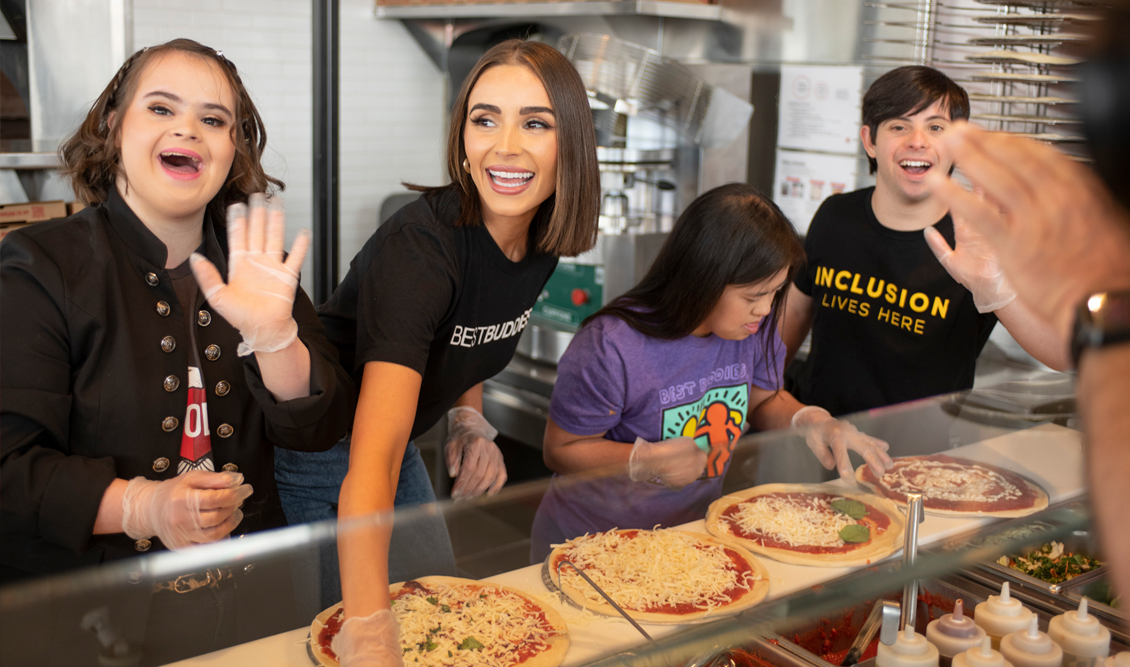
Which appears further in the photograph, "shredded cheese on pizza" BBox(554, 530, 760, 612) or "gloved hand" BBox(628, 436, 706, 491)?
"gloved hand" BBox(628, 436, 706, 491)

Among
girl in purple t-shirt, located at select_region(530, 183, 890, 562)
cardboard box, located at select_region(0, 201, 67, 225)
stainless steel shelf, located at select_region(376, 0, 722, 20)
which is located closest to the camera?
girl in purple t-shirt, located at select_region(530, 183, 890, 562)

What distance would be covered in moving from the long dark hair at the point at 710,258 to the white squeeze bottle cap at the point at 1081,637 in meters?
0.84

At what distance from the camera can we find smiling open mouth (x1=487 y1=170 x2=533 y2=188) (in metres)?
1.61

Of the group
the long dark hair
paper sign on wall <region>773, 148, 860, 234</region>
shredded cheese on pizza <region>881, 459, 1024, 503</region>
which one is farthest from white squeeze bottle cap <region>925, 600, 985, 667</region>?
paper sign on wall <region>773, 148, 860, 234</region>

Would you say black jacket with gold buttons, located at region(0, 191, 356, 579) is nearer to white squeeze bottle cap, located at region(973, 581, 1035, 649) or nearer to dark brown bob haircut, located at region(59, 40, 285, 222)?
dark brown bob haircut, located at region(59, 40, 285, 222)

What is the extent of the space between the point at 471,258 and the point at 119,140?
592 mm

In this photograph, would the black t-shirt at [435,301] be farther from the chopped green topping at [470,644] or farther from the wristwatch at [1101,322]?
the wristwatch at [1101,322]

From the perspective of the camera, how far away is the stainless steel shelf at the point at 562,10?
3357 mm

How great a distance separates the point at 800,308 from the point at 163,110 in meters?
1.74

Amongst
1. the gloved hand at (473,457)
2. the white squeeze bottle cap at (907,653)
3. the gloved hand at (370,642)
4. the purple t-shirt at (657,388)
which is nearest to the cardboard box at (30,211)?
the gloved hand at (473,457)

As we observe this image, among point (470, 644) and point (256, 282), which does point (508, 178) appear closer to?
point (256, 282)

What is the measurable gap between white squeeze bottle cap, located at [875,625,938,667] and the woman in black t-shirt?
63 cm

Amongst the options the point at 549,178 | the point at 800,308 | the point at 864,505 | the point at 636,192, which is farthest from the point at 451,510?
the point at 636,192

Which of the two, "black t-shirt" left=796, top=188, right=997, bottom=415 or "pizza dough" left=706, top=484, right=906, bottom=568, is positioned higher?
"black t-shirt" left=796, top=188, right=997, bottom=415
